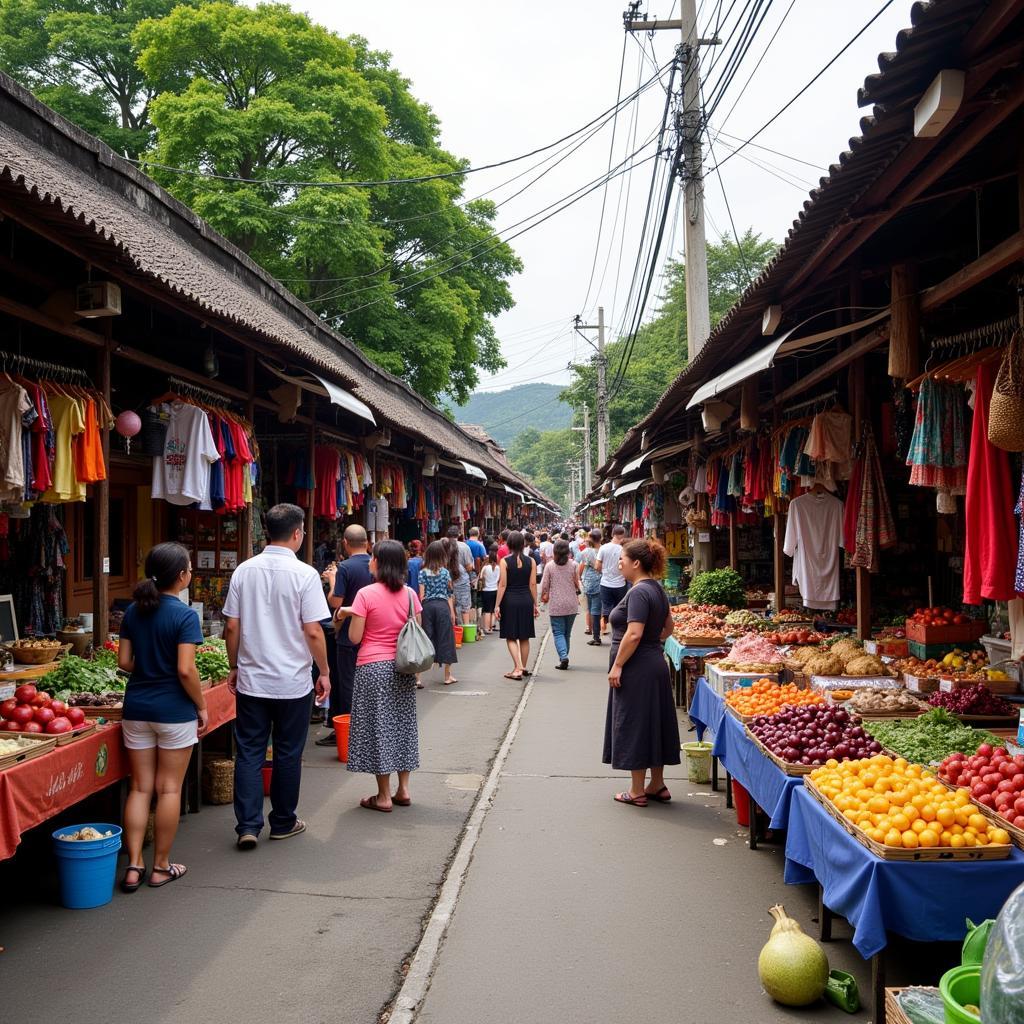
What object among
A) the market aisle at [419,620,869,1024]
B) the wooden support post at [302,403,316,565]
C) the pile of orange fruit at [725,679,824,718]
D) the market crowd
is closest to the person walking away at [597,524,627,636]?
the wooden support post at [302,403,316,565]

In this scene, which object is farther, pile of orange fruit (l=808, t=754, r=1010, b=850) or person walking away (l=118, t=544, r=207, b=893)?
person walking away (l=118, t=544, r=207, b=893)

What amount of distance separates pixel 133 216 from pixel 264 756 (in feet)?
19.0

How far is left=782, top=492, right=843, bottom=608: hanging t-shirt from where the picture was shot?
9578mm

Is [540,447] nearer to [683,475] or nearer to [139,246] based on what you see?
[683,475]

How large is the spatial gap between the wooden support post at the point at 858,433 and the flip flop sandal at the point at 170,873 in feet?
19.8

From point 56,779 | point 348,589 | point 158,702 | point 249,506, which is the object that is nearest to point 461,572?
point 249,506

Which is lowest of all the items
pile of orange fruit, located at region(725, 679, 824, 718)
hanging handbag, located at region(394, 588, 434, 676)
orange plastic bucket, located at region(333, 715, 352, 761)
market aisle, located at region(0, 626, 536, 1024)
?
market aisle, located at region(0, 626, 536, 1024)

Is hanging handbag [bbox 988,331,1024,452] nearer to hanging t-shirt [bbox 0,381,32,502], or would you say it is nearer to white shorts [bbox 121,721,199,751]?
white shorts [bbox 121,721,199,751]

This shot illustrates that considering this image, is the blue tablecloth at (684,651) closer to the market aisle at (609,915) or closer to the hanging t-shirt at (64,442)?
the market aisle at (609,915)

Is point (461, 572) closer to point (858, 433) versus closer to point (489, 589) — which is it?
point (489, 589)

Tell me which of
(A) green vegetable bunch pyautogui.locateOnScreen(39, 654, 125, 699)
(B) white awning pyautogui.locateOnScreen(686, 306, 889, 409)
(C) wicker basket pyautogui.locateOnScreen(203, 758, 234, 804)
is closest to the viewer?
(A) green vegetable bunch pyautogui.locateOnScreen(39, 654, 125, 699)

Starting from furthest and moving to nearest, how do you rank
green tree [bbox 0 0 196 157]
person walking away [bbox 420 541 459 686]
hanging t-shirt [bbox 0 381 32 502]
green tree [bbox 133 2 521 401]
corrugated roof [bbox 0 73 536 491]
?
green tree [bbox 0 0 196 157], green tree [bbox 133 2 521 401], person walking away [bbox 420 541 459 686], corrugated roof [bbox 0 73 536 491], hanging t-shirt [bbox 0 381 32 502]

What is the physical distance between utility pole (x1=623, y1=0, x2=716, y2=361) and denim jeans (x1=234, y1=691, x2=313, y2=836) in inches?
361

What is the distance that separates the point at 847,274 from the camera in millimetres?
7094
